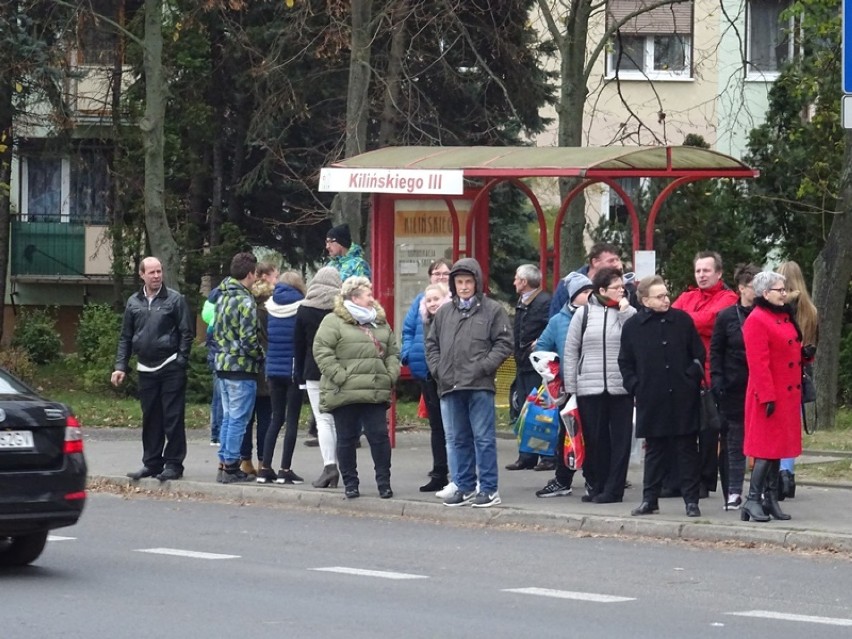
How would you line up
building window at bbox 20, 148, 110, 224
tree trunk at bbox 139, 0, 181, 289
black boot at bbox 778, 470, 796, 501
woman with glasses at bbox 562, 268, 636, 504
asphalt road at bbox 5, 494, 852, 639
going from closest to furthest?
asphalt road at bbox 5, 494, 852, 639 < woman with glasses at bbox 562, 268, 636, 504 < black boot at bbox 778, 470, 796, 501 < tree trunk at bbox 139, 0, 181, 289 < building window at bbox 20, 148, 110, 224

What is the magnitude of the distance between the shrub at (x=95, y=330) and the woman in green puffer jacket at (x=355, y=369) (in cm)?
1625

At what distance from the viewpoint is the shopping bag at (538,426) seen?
1452 centimetres

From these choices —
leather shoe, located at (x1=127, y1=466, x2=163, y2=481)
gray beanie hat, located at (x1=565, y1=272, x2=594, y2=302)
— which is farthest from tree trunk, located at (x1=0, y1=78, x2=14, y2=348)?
gray beanie hat, located at (x1=565, y1=272, x2=594, y2=302)

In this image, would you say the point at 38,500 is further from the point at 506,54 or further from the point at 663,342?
the point at 506,54

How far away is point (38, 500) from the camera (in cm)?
1032

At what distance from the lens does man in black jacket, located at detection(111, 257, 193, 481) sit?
14977mm

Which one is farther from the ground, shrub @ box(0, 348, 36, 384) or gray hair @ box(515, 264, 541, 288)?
gray hair @ box(515, 264, 541, 288)

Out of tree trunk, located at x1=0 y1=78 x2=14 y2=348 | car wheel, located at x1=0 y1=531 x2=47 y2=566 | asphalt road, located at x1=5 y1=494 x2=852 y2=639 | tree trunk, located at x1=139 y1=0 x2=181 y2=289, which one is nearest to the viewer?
asphalt road, located at x1=5 y1=494 x2=852 y2=639

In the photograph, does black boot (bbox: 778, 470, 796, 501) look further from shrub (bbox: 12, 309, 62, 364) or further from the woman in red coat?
shrub (bbox: 12, 309, 62, 364)

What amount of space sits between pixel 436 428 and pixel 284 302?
1.67 meters

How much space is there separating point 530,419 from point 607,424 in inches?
41.2

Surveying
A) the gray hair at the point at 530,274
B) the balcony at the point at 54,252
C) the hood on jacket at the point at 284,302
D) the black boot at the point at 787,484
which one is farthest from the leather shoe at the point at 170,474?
the balcony at the point at 54,252

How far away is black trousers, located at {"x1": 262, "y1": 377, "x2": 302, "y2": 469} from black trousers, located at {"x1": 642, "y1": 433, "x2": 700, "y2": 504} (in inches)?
130

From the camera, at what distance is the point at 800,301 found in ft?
44.6
